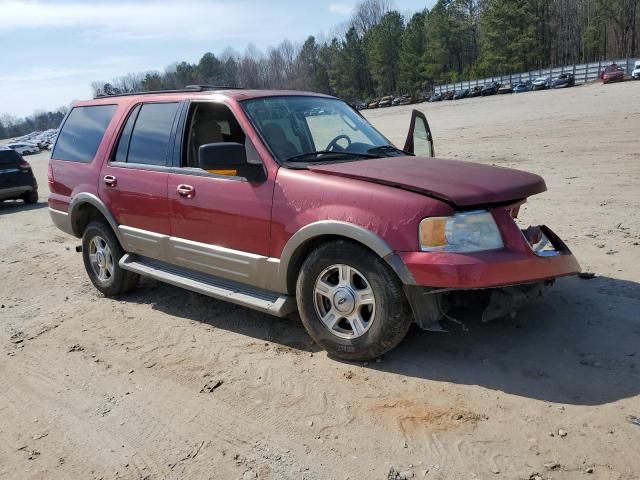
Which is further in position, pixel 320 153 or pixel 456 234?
pixel 320 153

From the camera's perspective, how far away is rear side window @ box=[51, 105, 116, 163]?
5.76m

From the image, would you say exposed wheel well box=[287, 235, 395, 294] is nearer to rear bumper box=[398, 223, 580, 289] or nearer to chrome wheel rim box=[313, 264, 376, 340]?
chrome wheel rim box=[313, 264, 376, 340]

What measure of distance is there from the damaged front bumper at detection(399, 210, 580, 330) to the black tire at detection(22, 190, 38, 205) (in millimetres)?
14024

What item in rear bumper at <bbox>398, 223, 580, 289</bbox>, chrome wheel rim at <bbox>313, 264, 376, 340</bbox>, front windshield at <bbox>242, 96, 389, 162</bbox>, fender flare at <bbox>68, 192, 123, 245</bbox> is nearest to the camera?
rear bumper at <bbox>398, 223, 580, 289</bbox>

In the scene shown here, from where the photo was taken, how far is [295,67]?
133 meters

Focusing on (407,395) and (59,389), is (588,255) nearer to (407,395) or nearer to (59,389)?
(407,395)

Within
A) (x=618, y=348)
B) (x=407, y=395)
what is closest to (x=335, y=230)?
(x=407, y=395)

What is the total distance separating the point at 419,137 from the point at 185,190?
2.34 m

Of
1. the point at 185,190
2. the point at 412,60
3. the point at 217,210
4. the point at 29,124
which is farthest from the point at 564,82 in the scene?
the point at 29,124

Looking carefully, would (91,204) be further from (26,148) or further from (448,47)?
(448,47)

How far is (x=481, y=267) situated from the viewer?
3389mm

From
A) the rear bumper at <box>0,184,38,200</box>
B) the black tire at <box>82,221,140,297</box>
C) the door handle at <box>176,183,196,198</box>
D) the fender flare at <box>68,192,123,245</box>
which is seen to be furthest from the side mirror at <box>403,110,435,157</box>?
the rear bumper at <box>0,184,38,200</box>

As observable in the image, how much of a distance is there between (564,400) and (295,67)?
136 m

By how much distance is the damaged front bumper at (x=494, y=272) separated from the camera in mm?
3393
